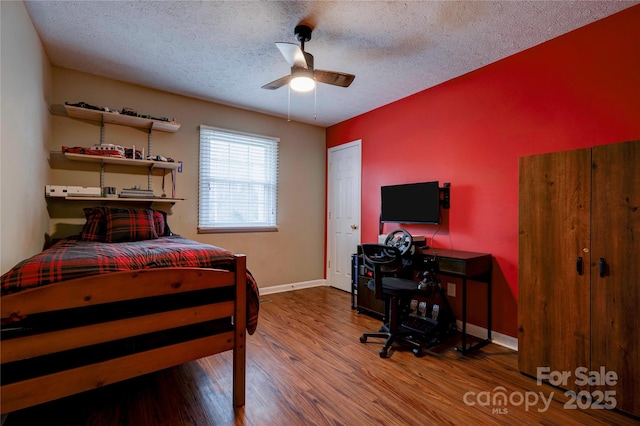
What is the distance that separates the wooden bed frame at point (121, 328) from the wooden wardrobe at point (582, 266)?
1.99m

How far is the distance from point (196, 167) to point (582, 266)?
3791 millimetres

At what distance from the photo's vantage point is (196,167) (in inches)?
145

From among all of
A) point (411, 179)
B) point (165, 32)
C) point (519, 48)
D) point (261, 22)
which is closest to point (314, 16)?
point (261, 22)

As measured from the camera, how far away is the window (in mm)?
3771

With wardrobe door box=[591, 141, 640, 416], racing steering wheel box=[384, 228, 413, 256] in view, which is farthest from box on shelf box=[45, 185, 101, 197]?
wardrobe door box=[591, 141, 640, 416]

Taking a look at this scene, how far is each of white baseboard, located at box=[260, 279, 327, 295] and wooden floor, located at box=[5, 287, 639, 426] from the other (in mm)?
1525

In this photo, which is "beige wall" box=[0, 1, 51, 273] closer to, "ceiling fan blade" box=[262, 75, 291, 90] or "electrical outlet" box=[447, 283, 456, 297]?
"ceiling fan blade" box=[262, 75, 291, 90]

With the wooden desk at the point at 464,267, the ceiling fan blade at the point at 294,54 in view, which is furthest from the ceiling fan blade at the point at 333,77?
the wooden desk at the point at 464,267

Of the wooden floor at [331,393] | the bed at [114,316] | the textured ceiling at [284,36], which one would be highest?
the textured ceiling at [284,36]

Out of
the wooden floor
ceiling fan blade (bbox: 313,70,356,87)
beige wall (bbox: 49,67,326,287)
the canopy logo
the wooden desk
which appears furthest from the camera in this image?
beige wall (bbox: 49,67,326,287)

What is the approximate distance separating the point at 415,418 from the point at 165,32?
3.21 m

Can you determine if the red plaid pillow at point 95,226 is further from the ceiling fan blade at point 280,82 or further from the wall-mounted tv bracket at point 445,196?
the wall-mounted tv bracket at point 445,196

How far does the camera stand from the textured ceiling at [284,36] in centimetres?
205

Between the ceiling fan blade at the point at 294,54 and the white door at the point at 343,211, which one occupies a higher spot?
the ceiling fan blade at the point at 294,54
